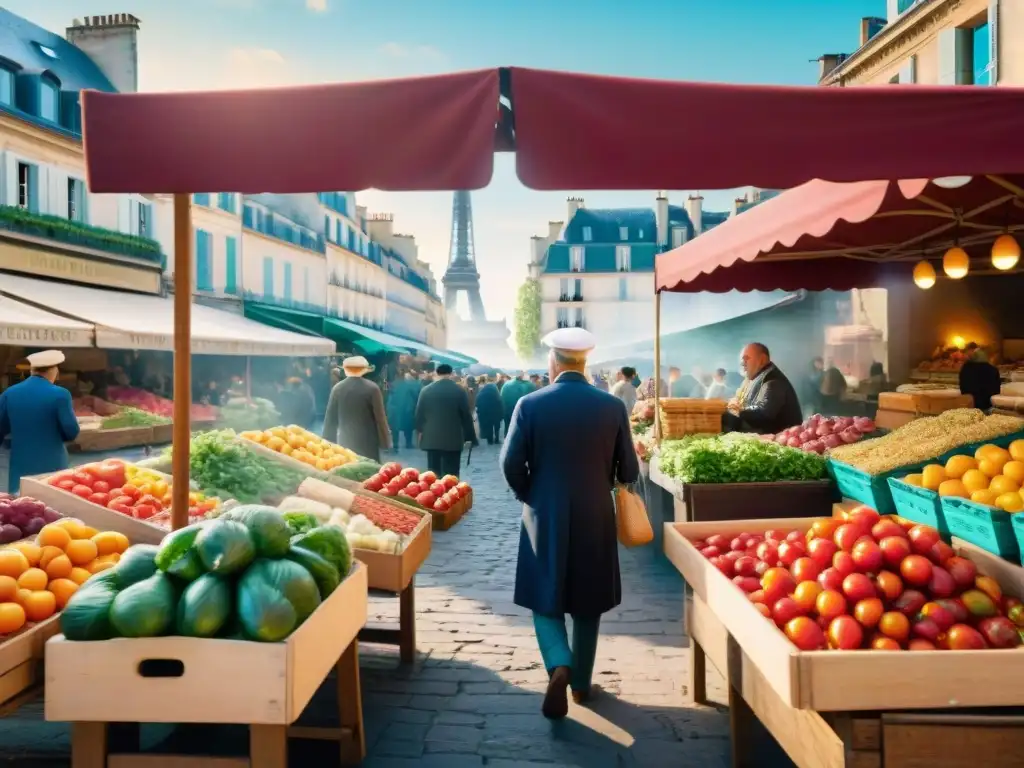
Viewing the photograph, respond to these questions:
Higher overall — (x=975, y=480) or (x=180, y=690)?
(x=975, y=480)

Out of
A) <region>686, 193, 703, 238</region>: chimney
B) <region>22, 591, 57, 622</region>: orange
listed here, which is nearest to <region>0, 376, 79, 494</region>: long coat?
<region>22, 591, 57, 622</region>: orange

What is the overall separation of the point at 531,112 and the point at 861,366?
62.1ft

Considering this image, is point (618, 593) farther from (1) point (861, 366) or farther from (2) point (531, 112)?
(1) point (861, 366)

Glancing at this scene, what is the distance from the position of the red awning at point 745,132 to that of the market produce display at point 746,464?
11.3ft

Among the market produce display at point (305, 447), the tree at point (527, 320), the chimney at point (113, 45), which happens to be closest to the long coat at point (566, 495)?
the market produce display at point (305, 447)

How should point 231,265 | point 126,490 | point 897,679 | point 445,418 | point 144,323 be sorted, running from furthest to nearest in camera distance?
point 231,265 < point 144,323 < point 445,418 < point 126,490 < point 897,679

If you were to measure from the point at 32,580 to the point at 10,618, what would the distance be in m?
0.31

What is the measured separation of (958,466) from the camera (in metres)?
4.47

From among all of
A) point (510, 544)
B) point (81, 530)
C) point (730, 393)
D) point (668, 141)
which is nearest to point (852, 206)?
point (668, 141)

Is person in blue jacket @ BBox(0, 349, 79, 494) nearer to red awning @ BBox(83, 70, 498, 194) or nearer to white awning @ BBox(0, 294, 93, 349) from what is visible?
red awning @ BBox(83, 70, 498, 194)

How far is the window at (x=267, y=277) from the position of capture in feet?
104

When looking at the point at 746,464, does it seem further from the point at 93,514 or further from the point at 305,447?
the point at 305,447

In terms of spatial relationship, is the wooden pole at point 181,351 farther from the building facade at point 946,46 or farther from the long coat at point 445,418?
the building facade at point 946,46

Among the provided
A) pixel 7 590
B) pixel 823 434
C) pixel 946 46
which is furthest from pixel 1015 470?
pixel 946 46
